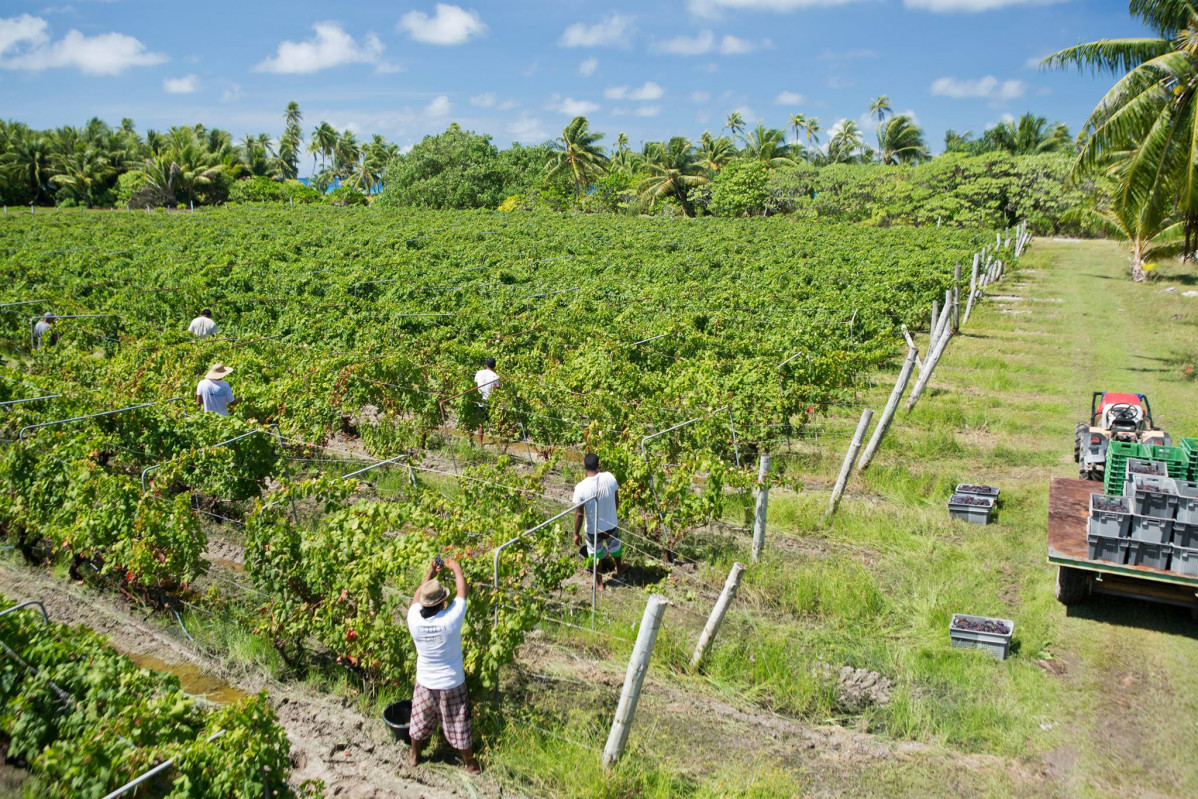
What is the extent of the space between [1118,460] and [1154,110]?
1123cm

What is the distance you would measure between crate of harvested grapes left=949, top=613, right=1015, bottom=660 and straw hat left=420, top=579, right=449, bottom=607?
4489 mm

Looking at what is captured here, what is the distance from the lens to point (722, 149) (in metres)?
71.9

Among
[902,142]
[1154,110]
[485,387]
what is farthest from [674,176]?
[485,387]

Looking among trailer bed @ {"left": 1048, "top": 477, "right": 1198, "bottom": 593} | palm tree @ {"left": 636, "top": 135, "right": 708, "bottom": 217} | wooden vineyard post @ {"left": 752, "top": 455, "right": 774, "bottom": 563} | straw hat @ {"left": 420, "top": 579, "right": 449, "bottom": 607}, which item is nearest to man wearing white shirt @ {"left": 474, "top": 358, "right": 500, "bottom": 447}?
wooden vineyard post @ {"left": 752, "top": 455, "right": 774, "bottom": 563}

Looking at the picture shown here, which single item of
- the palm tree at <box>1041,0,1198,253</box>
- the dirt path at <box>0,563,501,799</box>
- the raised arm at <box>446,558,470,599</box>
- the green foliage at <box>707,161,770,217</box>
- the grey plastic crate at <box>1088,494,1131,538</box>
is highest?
the green foliage at <box>707,161,770,217</box>

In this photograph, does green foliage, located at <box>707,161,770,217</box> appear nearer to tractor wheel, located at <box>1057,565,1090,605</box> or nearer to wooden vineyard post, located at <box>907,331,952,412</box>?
wooden vineyard post, located at <box>907,331,952,412</box>

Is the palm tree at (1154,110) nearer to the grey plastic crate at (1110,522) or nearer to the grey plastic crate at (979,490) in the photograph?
the grey plastic crate at (979,490)

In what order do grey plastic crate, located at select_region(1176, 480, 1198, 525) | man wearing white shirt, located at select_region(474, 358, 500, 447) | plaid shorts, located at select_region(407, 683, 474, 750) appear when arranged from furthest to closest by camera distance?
man wearing white shirt, located at select_region(474, 358, 500, 447) → grey plastic crate, located at select_region(1176, 480, 1198, 525) → plaid shorts, located at select_region(407, 683, 474, 750)

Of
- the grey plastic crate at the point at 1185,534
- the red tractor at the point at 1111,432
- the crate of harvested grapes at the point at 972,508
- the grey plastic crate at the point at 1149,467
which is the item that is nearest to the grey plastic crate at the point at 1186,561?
the grey plastic crate at the point at 1185,534

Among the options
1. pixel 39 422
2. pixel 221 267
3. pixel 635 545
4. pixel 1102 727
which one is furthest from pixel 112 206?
pixel 1102 727

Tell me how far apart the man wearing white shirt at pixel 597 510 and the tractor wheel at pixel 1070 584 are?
4.28 m

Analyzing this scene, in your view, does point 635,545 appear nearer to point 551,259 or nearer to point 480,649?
point 480,649

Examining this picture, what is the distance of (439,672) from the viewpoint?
17.4 ft

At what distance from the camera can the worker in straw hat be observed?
10312 millimetres
